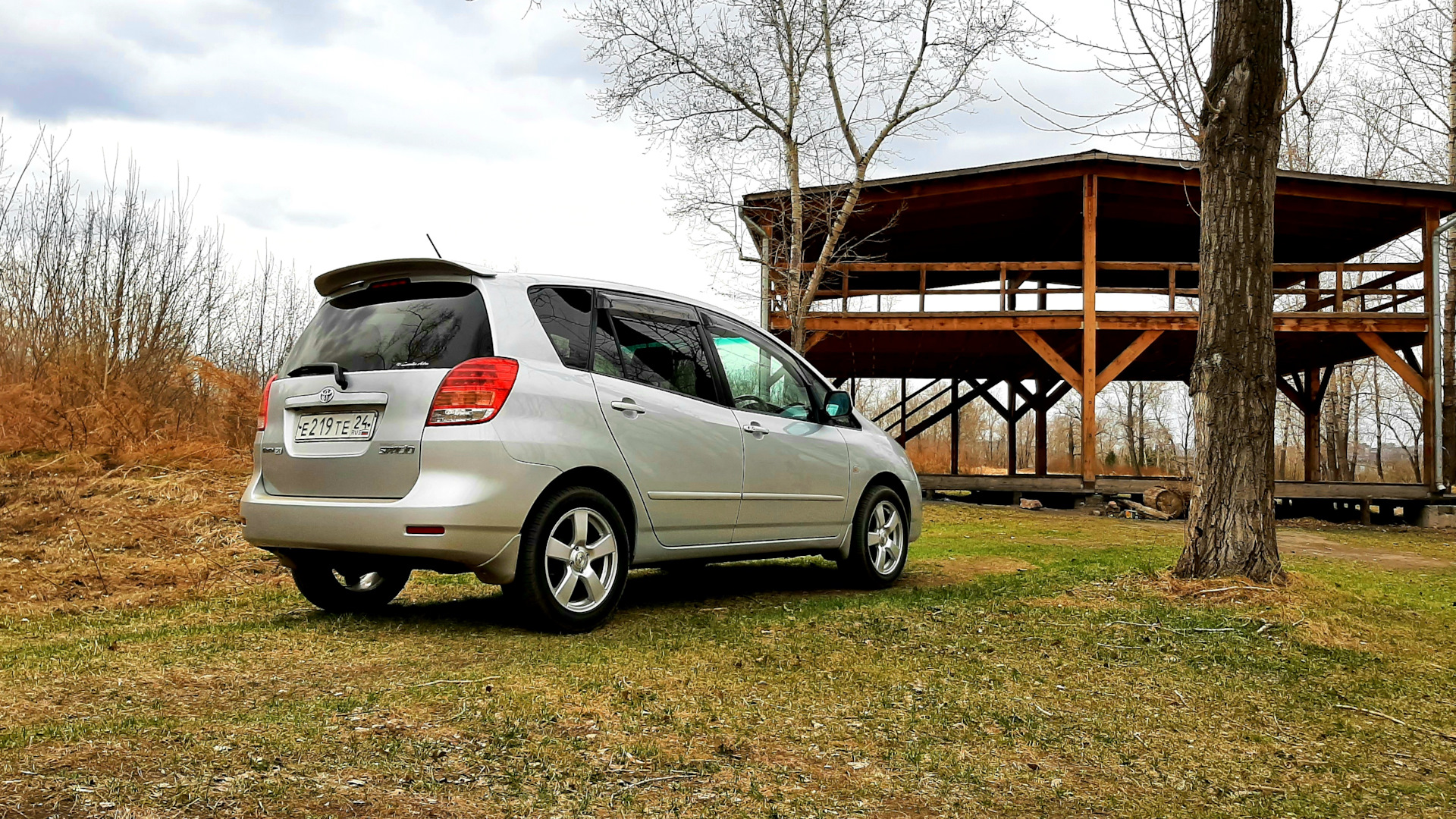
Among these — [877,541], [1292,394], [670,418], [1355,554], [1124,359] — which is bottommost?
[1355,554]

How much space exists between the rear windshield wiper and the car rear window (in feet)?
0.11

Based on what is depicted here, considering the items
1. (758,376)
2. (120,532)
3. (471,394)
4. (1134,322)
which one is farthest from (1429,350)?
(120,532)

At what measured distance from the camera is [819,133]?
58.3 feet

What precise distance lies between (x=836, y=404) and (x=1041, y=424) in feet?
54.8

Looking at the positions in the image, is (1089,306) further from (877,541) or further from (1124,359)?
(877,541)

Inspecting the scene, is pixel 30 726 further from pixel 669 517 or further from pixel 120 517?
pixel 120 517

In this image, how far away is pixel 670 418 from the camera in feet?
16.2

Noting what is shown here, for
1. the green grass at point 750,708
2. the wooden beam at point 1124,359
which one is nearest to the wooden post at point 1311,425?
the wooden beam at point 1124,359

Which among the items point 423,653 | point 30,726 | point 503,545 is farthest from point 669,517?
point 30,726

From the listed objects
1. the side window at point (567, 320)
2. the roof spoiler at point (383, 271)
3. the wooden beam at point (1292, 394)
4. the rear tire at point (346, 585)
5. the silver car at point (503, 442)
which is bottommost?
the rear tire at point (346, 585)

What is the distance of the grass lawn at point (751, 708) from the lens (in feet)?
8.29

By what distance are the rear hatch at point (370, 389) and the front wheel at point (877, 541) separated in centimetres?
294

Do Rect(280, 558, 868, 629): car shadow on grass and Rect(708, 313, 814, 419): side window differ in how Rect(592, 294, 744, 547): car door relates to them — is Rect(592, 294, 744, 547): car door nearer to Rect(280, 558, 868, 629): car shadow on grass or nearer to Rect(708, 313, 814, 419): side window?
Rect(708, 313, 814, 419): side window

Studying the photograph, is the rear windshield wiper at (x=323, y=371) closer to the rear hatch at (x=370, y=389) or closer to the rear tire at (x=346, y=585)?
the rear hatch at (x=370, y=389)
